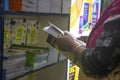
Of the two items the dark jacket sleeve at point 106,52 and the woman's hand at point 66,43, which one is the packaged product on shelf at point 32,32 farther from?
the dark jacket sleeve at point 106,52

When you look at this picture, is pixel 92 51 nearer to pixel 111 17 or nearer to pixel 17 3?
pixel 111 17

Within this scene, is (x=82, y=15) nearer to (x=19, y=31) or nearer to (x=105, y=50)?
(x=19, y=31)

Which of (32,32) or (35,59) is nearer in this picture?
(35,59)

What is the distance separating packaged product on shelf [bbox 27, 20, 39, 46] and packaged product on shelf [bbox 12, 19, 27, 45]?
2.5 inches

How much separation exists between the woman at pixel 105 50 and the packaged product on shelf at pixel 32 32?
1.38 meters

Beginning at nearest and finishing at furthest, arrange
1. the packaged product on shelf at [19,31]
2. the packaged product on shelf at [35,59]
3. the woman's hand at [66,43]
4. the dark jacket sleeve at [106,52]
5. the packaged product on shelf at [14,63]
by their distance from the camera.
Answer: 1. the dark jacket sleeve at [106,52]
2. the woman's hand at [66,43]
3. the packaged product on shelf at [14,63]
4. the packaged product on shelf at [35,59]
5. the packaged product on shelf at [19,31]

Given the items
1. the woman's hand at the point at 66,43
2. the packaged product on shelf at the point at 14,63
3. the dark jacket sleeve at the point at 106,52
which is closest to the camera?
the dark jacket sleeve at the point at 106,52

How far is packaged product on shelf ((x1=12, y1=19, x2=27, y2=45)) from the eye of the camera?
2.31m

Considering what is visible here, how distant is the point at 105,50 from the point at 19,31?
4.82 feet

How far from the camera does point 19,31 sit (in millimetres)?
2363

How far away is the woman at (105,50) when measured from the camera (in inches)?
39.3

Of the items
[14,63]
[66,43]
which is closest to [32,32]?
[14,63]

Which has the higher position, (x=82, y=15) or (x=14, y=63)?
(x=82, y=15)

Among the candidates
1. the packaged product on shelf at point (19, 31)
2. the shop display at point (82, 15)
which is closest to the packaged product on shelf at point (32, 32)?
the packaged product on shelf at point (19, 31)
